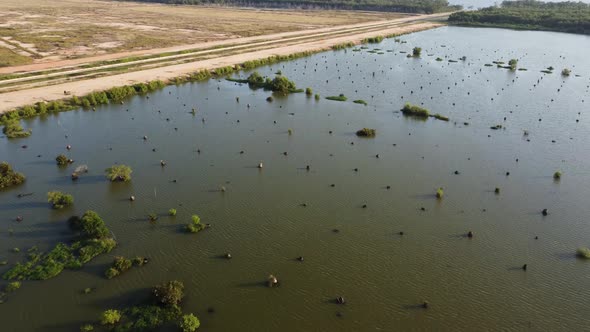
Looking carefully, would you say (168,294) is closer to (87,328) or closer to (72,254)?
(87,328)

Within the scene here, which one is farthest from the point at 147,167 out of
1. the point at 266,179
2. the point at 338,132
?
the point at 338,132

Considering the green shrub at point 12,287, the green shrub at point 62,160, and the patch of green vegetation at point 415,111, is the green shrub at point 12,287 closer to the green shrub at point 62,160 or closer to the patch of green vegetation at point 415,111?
the green shrub at point 62,160

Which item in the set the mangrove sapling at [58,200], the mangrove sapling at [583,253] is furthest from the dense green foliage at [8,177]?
the mangrove sapling at [583,253]

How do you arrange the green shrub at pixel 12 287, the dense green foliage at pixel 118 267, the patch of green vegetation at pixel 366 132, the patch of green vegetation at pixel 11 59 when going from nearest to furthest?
1. the green shrub at pixel 12 287
2. the dense green foliage at pixel 118 267
3. the patch of green vegetation at pixel 366 132
4. the patch of green vegetation at pixel 11 59

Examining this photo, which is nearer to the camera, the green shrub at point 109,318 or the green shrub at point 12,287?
the green shrub at point 109,318

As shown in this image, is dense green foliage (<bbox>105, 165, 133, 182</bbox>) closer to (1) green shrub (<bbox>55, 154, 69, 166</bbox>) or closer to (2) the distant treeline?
(1) green shrub (<bbox>55, 154, 69, 166</bbox>)

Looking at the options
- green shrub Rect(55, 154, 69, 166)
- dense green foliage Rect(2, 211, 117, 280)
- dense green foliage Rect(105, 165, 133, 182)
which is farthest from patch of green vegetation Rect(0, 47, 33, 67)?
dense green foliage Rect(2, 211, 117, 280)

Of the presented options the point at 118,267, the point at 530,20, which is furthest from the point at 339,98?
the point at 530,20
